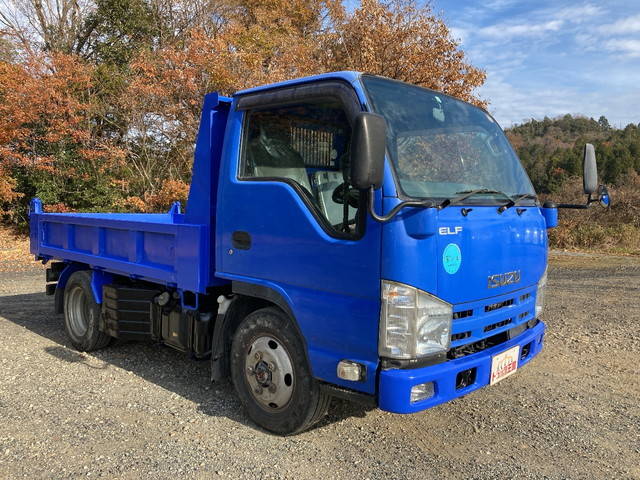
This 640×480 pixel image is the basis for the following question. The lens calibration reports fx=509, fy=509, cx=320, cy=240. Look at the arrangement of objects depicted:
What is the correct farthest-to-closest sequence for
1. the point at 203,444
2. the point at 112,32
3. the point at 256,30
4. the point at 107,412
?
the point at 112,32 < the point at 256,30 < the point at 107,412 < the point at 203,444

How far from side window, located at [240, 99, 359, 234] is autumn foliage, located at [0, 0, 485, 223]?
10.5 metres

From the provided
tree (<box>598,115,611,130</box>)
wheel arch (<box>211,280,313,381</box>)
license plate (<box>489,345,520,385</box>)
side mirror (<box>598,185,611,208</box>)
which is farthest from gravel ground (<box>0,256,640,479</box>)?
tree (<box>598,115,611,130</box>)

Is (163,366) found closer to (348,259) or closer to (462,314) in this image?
(348,259)

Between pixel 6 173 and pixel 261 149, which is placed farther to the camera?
pixel 6 173

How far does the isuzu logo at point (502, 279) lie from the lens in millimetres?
3141

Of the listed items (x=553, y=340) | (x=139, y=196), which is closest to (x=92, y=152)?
(x=139, y=196)

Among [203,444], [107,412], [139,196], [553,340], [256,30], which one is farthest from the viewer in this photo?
[256,30]

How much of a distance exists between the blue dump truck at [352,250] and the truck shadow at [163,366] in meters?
0.38

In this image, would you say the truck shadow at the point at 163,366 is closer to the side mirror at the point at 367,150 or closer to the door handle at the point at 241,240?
the door handle at the point at 241,240

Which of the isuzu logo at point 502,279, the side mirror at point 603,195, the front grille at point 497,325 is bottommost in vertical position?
the front grille at point 497,325

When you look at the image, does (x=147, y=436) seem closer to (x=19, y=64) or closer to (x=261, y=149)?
(x=261, y=149)

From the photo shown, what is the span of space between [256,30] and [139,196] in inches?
272

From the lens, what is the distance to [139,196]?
16.2 metres

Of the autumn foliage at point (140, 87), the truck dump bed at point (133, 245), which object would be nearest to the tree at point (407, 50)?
the autumn foliage at point (140, 87)
